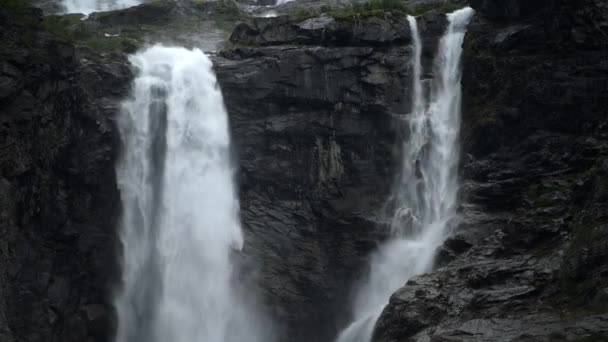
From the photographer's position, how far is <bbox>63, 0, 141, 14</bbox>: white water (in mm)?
68725

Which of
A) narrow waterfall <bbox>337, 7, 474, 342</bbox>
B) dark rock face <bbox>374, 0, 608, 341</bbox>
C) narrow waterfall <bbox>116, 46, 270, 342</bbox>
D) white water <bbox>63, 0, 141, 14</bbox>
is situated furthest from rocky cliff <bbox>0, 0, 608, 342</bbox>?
white water <bbox>63, 0, 141, 14</bbox>

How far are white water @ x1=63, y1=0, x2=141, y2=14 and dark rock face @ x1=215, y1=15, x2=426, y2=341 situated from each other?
118 ft

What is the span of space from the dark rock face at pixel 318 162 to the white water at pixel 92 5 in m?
36.0

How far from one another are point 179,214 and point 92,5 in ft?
133

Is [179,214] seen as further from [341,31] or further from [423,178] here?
[341,31]

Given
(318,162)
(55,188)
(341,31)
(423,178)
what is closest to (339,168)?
(318,162)

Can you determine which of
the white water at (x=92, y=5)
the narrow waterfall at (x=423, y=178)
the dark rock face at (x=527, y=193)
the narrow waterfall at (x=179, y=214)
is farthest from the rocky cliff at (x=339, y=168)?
the white water at (x=92, y=5)

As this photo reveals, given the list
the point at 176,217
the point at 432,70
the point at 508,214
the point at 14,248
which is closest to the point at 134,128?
the point at 176,217

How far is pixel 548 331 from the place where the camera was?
2244cm

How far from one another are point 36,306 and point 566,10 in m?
32.9

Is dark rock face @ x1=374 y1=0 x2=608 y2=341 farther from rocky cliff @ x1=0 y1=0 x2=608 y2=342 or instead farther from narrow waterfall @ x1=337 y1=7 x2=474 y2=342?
narrow waterfall @ x1=337 y1=7 x2=474 y2=342

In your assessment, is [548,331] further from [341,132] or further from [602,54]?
[341,132]

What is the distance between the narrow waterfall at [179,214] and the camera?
38.0 m

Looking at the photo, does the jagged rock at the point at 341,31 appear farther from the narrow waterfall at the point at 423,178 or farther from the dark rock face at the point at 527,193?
the dark rock face at the point at 527,193
